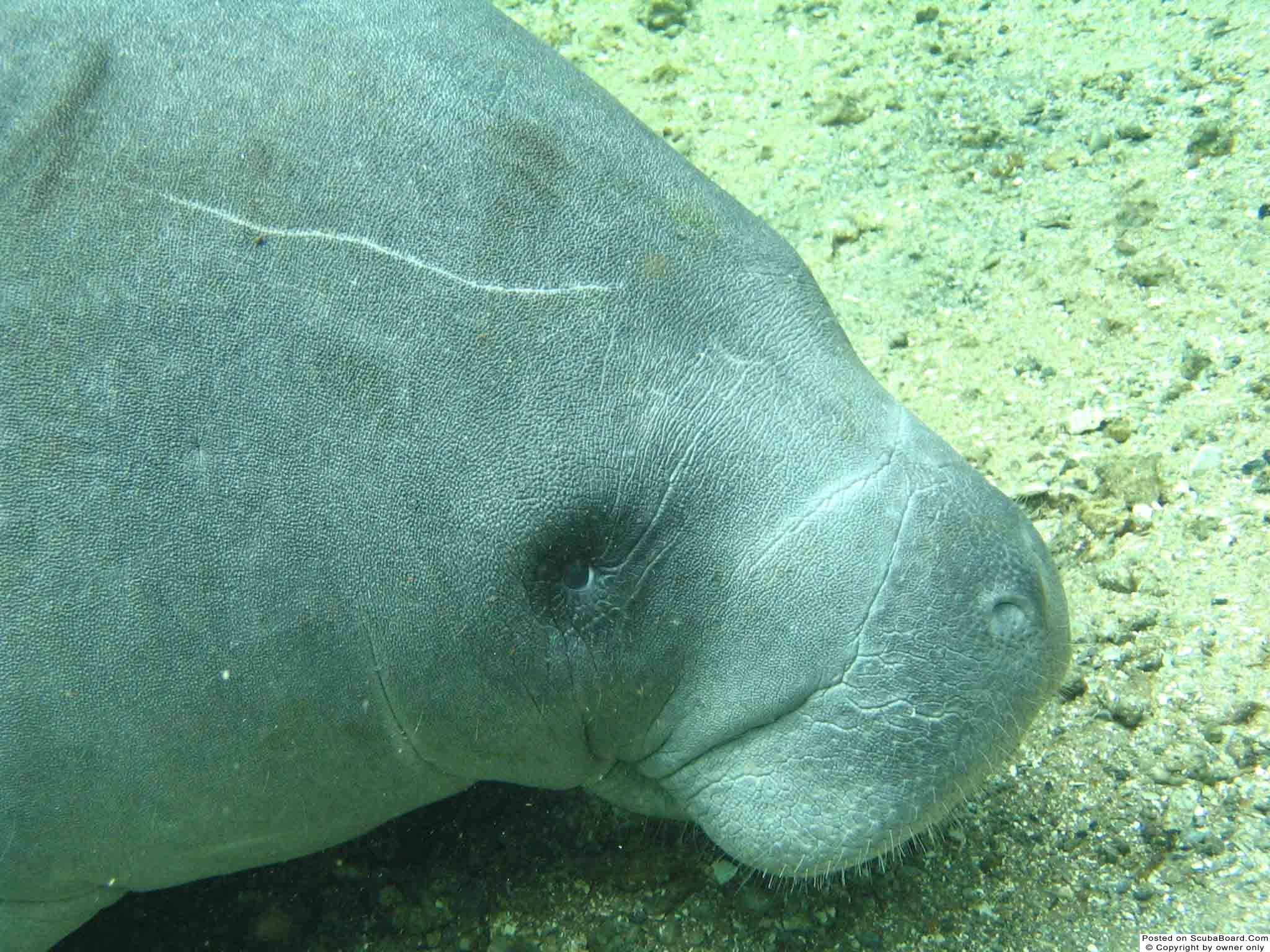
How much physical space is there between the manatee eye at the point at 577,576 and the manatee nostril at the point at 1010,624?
855 millimetres

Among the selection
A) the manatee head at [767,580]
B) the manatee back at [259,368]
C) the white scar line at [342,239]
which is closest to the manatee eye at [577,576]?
the manatee head at [767,580]

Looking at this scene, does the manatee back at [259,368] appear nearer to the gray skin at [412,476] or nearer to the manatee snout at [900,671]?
the gray skin at [412,476]

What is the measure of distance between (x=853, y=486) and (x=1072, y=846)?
1309 millimetres

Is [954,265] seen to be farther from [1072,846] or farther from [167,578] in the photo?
[167,578]

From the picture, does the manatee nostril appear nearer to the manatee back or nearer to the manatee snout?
the manatee snout

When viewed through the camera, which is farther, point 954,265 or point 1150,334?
point 954,265

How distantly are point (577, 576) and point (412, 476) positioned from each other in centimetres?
41

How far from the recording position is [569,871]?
9.81 ft

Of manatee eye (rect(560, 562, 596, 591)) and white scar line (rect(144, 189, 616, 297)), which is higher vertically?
white scar line (rect(144, 189, 616, 297))

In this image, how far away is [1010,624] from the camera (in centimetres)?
224

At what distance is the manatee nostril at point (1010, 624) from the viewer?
223 centimetres

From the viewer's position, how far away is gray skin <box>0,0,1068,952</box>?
2.04 m

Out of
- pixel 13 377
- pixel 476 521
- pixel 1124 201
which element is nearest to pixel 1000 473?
pixel 1124 201

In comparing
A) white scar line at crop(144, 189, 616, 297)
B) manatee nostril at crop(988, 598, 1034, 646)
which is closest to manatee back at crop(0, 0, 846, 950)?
white scar line at crop(144, 189, 616, 297)
